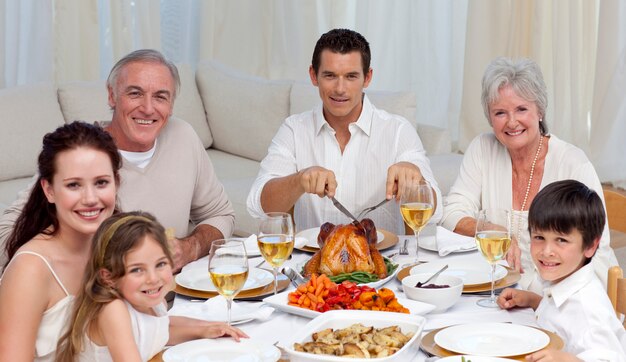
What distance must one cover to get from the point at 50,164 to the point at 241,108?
3145 mm

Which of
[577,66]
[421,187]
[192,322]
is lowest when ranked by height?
[192,322]

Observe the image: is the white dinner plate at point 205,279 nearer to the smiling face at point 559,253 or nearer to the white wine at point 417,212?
the white wine at point 417,212

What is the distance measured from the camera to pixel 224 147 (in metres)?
5.30

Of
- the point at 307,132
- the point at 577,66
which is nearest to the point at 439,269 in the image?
the point at 307,132

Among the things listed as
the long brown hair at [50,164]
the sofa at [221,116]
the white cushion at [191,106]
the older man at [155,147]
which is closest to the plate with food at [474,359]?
the long brown hair at [50,164]

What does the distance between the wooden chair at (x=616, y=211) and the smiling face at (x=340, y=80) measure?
2.76ft

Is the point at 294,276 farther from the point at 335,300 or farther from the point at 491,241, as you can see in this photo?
the point at 491,241

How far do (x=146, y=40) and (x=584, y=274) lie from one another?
4657mm

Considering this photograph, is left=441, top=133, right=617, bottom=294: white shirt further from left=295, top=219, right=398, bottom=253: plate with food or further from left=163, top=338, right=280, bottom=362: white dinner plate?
left=163, top=338, right=280, bottom=362: white dinner plate

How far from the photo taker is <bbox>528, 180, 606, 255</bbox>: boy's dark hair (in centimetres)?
195

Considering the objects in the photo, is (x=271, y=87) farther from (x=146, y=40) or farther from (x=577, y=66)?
(x=577, y=66)

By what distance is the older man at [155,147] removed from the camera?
281 centimetres

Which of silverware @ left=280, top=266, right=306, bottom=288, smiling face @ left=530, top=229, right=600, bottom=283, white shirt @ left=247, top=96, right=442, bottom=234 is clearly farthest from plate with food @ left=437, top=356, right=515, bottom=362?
white shirt @ left=247, top=96, right=442, bottom=234

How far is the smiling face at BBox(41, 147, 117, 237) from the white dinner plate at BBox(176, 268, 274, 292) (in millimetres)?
301
